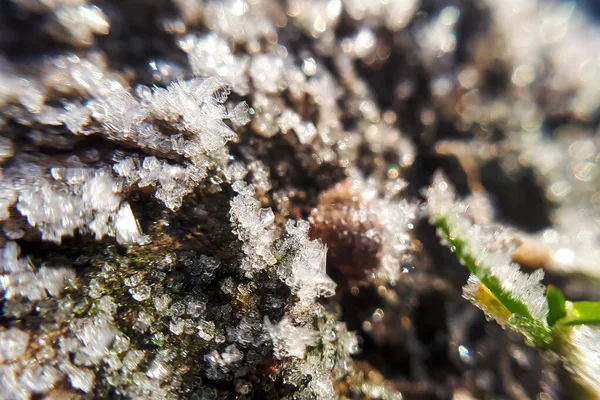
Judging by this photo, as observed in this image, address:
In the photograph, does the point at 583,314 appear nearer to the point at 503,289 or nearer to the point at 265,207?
the point at 503,289

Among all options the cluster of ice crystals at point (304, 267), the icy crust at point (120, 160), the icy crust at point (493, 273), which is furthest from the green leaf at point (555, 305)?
the icy crust at point (120, 160)

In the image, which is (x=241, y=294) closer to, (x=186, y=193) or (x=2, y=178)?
(x=186, y=193)

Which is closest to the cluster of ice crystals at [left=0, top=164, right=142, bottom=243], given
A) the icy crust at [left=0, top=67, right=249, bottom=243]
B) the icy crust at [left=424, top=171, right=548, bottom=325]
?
the icy crust at [left=0, top=67, right=249, bottom=243]

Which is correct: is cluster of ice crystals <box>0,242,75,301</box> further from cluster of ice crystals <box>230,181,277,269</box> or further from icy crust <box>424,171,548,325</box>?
icy crust <box>424,171,548,325</box>

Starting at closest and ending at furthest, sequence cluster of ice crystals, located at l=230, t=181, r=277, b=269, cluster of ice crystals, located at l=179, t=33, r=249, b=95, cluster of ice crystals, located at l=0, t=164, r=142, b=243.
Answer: cluster of ice crystals, located at l=0, t=164, r=142, b=243
cluster of ice crystals, located at l=230, t=181, r=277, b=269
cluster of ice crystals, located at l=179, t=33, r=249, b=95

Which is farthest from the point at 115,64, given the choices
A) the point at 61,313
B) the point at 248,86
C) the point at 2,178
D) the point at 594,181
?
the point at 594,181

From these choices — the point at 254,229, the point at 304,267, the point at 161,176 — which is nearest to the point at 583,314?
the point at 304,267
